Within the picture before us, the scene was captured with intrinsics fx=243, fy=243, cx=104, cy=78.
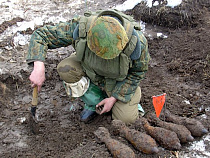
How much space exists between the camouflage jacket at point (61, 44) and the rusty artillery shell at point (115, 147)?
0.56 metres

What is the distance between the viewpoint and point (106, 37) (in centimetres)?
193

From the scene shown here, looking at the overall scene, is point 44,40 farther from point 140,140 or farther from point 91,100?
point 140,140

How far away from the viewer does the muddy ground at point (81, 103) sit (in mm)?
2504

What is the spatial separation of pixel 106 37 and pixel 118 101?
109 cm

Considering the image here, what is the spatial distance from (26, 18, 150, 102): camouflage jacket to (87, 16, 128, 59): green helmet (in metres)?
0.49

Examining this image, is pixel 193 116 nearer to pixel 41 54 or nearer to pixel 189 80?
pixel 189 80

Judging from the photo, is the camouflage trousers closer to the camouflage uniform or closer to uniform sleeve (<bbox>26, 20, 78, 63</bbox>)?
the camouflage uniform

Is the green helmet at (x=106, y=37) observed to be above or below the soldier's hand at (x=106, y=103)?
above

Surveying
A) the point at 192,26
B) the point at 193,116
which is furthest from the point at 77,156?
the point at 192,26

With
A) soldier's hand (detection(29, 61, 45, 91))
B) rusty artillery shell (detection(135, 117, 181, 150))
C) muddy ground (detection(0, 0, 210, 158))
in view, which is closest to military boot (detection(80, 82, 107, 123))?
muddy ground (detection(0, 0, 210, 158))

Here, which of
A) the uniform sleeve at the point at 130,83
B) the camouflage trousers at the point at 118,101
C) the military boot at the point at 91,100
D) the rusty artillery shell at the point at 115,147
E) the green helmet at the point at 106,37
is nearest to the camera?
the green helmet at the point at 106,37

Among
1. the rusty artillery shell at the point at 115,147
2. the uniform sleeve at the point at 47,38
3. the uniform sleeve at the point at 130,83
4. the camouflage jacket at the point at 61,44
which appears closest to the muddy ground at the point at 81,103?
the rusty artillery shell at the point at 115,147

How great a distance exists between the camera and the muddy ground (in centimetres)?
250

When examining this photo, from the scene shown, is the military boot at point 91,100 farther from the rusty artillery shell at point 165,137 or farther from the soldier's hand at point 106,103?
the rusty artillery shell at point 165,137
